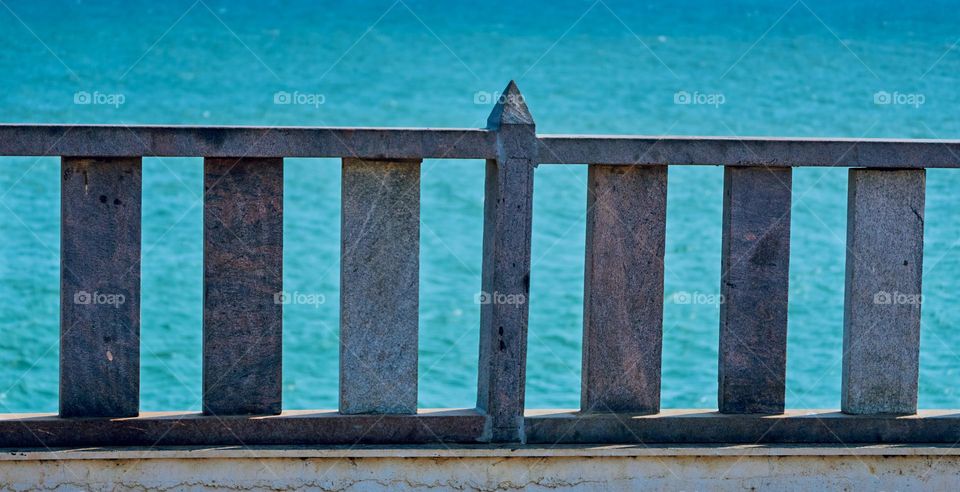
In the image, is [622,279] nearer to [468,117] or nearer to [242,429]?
[242,429]

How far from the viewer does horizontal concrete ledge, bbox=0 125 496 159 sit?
13.7ft

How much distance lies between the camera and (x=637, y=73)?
801 inches

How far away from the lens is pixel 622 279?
4.60 metres

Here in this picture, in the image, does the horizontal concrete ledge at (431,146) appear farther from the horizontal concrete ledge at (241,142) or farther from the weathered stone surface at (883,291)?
the weathered stone surface at (883,291)

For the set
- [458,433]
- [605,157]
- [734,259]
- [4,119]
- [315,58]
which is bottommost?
[458,433]

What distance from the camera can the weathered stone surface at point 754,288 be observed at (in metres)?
4.61

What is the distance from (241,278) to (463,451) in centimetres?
91

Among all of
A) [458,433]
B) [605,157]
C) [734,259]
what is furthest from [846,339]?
[458,433]

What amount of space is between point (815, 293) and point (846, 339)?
9.16 metres

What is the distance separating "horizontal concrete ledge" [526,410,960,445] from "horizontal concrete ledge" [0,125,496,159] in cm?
96

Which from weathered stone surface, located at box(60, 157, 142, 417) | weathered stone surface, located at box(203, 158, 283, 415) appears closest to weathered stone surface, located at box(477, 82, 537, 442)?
weathered stone surface, located at box(203, 158, 283, 415)

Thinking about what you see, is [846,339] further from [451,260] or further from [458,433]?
[451,260]

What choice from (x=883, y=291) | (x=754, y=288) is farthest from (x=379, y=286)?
(x=883, y=291)

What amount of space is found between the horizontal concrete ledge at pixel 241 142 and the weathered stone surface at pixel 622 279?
446mm
